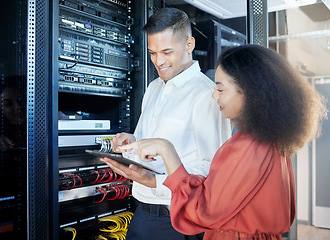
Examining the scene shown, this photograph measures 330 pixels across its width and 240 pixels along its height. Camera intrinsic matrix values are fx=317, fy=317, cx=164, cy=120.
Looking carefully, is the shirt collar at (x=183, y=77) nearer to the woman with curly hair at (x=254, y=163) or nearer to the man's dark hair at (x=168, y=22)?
the man's dark hair at (x=168, y=22)

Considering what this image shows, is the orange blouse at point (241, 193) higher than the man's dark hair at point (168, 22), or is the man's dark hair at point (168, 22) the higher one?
the man's dark hair at point (168, 22)

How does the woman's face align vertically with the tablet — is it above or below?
above

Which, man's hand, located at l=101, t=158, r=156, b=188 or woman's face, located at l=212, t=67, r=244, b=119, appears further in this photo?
man's hand, located at l=101, t=158, r=156, b=188

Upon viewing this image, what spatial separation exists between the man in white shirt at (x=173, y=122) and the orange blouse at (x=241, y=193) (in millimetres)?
239

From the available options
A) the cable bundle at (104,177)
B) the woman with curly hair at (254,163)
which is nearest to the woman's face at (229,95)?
the woman with curly hair at (254,163)

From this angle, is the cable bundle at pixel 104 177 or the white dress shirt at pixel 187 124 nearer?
the white dress shirt at pixel 187 124

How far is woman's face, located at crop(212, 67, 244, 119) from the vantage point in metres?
0.94

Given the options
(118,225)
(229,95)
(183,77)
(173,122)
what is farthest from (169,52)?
(118,225)

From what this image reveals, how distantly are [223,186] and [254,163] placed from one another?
0.34ft

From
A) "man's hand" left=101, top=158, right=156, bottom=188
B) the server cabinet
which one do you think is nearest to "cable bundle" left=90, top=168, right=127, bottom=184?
the server cabinet

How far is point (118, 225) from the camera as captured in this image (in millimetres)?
2014

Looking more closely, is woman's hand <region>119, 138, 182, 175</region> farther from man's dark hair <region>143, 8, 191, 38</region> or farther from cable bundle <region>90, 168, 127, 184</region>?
cable bundle <region>90, 168, 127, 184</region>

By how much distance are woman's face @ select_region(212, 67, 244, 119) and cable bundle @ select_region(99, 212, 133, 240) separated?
4.30 feet

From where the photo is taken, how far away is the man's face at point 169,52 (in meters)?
1.42
